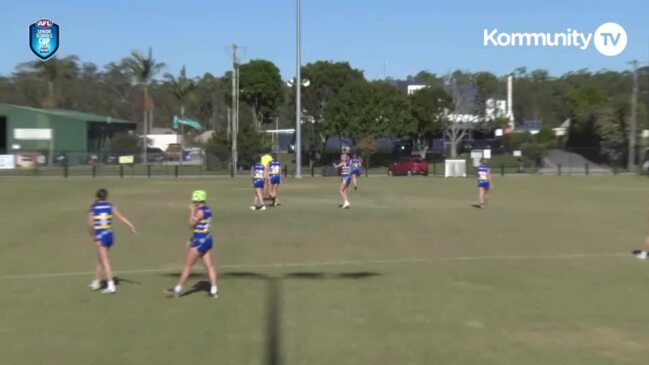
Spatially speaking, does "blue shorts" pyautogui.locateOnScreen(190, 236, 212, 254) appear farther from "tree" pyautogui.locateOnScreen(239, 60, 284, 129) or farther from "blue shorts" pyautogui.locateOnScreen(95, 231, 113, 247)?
"tree" pyautogui.locateOnScreen(239, 60, 284, 129)

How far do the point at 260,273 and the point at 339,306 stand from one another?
9.58 ft

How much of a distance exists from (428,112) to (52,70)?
171 ft

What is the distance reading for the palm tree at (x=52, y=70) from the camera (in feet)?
341

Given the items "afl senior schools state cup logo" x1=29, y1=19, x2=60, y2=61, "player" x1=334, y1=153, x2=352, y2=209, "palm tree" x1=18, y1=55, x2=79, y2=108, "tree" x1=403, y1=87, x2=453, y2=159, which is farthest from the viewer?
"palm tree" x1=18, y1=55, x2=79, y2=108

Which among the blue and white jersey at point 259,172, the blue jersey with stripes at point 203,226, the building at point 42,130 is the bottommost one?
the blue jersey with stripes at point 203,226

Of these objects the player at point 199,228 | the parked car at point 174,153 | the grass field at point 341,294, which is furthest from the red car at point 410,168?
the player at point 199,228

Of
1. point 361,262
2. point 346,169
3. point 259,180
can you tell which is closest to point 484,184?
point 346,169

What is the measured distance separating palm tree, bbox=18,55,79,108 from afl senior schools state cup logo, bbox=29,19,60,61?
67.0 metres

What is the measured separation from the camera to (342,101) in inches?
3024

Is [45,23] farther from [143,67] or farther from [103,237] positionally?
[143,67]

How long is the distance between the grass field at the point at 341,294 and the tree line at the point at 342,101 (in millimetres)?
51415

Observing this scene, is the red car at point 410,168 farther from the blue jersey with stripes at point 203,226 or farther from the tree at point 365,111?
the blue jersey with stripes at point 203,226

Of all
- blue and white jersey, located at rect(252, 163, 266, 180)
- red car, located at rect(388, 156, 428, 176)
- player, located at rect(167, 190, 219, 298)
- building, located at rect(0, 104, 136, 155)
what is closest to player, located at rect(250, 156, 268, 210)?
blue and white jersey, located at rect(252, 163, 266, 180)

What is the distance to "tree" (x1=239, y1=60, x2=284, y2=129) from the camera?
93688mm
